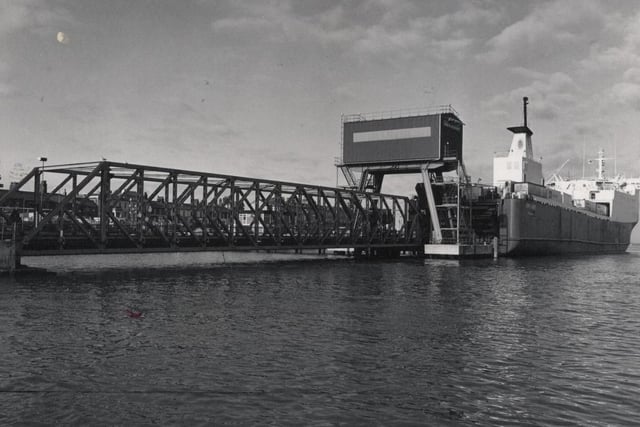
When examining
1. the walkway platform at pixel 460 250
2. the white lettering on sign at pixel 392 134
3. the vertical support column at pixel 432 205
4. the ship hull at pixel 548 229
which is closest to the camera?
the walkway platform at pixel 460 250

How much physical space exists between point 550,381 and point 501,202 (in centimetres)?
6863

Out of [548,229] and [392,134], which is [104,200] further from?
[548,229]

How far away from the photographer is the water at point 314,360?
11.5 m

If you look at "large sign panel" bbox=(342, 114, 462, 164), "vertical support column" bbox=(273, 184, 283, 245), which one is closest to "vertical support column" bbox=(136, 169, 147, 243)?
"vertical support column" bbox=(273, 184, 283, 245)

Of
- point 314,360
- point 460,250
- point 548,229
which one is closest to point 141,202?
point 314,360

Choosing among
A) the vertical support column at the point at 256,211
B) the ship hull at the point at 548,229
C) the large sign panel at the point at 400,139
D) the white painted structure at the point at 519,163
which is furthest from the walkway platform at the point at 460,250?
the vertical support column at the point at 256,211

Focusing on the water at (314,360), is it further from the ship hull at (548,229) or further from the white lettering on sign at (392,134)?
the ship hull at (548,229)

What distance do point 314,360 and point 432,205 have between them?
214ft

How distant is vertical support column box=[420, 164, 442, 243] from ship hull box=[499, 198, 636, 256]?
9.20 metres

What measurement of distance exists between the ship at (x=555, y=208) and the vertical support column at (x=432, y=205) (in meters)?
8.98

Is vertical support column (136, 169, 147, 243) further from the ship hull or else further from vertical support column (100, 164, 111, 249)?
the ship hull

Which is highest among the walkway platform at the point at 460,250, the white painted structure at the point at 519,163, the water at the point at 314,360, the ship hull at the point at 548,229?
the white painted structure at the point at 519,163

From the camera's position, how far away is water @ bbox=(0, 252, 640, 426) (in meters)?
11.5

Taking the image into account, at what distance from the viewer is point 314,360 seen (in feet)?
50.6
